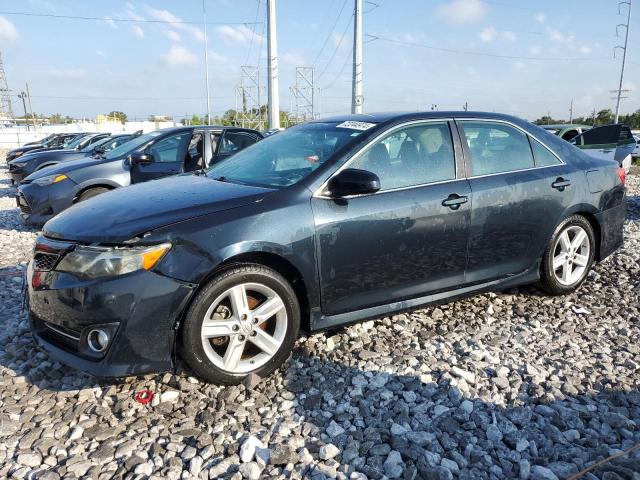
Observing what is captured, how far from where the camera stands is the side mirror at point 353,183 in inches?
123

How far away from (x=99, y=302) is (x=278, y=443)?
1.18 metres

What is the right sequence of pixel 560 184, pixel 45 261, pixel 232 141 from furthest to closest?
pixel 232 141, pixel 560 184, pixel 45 261

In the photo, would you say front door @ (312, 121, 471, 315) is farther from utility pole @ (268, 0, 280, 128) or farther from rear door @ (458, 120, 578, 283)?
utility pole @ (268, 0, 280, 128)

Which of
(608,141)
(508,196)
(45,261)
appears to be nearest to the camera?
(45,261)

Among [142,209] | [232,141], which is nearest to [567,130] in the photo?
[232,141]

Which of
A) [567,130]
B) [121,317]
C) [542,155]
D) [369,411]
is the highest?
[542,155]

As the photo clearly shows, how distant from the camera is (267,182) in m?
3.41

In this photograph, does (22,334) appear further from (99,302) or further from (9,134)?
(9,134)

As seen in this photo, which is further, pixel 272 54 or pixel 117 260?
pixel 272 54

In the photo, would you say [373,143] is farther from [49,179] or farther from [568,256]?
[49,179]

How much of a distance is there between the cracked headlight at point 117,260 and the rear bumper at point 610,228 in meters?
3.79

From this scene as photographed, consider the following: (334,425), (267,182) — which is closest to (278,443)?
(334,425)

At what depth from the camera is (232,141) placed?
8016 millimetres

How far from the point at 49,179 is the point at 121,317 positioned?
228 inches
